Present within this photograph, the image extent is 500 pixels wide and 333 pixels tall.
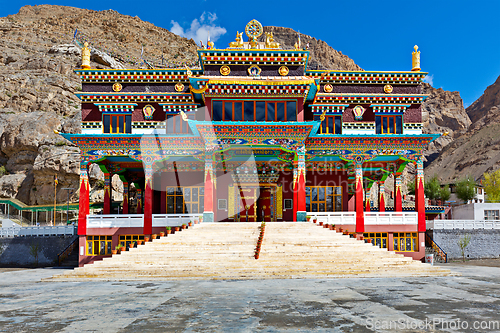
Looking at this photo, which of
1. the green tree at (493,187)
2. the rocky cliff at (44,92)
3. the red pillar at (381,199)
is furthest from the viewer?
the green tree at (493,187)

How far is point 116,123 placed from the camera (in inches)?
1204

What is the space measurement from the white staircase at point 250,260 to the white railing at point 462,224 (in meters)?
15.8

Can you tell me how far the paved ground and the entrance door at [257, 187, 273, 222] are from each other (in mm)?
17116

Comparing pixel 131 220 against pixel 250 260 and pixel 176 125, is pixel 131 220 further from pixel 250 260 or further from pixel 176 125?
pixel 250 260

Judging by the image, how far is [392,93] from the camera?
103ft

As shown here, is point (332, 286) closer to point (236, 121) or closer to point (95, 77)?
point (236, 121)

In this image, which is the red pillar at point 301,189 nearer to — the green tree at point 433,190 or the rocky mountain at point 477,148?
the green tree at point 433,190

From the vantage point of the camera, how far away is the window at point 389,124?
31125 mm

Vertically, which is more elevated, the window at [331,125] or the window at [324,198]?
the window at [331,125]

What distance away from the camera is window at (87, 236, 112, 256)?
27.4 meters

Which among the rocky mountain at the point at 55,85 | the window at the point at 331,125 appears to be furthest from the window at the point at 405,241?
the rocky mountain at the point at 55,85

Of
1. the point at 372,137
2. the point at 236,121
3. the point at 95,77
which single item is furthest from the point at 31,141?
the point at 372,137

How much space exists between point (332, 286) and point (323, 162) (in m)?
19.3

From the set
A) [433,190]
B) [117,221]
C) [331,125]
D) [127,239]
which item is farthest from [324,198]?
[433,190]
